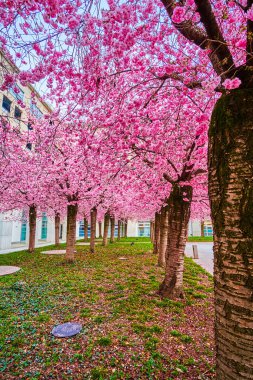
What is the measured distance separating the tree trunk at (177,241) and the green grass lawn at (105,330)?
421mm

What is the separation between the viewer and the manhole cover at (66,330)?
465 cm

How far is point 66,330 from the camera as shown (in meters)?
4.82

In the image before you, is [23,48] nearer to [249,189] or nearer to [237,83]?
[237,83]

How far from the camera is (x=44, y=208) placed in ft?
59.6

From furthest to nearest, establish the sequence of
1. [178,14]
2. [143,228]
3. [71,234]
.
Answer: [143,228] → [71,234] → [178,14]

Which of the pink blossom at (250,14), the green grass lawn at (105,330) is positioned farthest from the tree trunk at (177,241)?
the pink blossom at (250,14)

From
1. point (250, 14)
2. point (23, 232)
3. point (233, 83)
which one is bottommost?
point (23, 232)

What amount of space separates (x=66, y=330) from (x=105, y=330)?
80 cm

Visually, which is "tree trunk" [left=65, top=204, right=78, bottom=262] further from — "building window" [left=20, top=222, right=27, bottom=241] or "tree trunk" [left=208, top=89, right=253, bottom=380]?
"building window" [left=20, top=222, right=27, bottom=241]

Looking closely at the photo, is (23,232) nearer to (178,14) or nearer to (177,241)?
(177,241)

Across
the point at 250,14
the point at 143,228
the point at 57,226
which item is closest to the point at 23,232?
the point at 57,226

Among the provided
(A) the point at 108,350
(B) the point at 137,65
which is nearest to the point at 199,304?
(A) the point at 108,350

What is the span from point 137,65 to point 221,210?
3.60 meters

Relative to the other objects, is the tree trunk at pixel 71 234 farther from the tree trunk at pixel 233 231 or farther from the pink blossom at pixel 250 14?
the pink blossom at pixel 250 14
